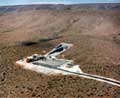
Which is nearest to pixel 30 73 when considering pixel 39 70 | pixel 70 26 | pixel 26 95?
pixel 39 70

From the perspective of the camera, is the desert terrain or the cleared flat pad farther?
the cleared flat pad

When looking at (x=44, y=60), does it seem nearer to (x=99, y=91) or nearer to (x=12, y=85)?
(x=12, y=85)

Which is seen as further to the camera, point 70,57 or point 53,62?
point 70,57

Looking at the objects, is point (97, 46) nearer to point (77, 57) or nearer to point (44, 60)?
point (77, 57)

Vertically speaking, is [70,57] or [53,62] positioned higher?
[53,62]

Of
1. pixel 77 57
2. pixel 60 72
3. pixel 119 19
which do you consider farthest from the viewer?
pixel 119 19

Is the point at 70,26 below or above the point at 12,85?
below

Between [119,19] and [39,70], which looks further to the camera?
[119,19]

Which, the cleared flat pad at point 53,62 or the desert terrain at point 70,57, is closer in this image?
the desert terrain at point 70,57

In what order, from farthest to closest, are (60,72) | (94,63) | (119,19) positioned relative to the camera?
(119,19), (94,63), (60,72)

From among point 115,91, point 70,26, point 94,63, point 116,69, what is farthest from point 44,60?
point 70,26
